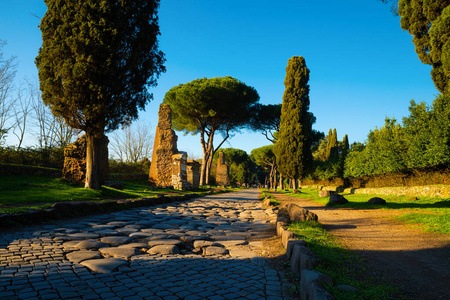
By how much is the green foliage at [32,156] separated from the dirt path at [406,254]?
46.3 feet

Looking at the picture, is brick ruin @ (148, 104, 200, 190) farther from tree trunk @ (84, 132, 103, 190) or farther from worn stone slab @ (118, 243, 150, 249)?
worn stone slab @ (118, 243, 150, 249)

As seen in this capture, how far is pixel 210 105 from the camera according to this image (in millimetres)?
23891

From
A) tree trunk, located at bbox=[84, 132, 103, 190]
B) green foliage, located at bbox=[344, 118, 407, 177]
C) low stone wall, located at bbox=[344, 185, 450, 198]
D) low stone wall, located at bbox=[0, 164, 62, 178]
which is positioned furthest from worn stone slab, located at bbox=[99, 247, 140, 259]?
green foliage, located at bbox=[344, 118, 407, 177]

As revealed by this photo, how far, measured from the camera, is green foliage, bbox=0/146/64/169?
484 inches

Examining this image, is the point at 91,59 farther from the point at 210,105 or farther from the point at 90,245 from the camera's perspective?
the point at 210,105

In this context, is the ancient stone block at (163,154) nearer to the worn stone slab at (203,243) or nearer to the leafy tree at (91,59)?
the leafy tree at (91,59)

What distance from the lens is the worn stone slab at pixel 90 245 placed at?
322 centimetres

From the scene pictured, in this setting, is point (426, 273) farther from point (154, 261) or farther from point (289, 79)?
point (289, 79)

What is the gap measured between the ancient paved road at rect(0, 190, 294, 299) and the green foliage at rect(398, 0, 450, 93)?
6507 mm

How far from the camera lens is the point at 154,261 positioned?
292cm

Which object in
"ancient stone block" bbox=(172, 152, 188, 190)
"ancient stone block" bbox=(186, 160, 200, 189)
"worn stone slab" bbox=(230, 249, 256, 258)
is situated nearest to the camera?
"worn stone slab" bbox=(230, 249, 256, 258)

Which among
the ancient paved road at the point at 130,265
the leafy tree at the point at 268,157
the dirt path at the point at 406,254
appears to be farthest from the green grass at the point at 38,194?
the leafy tree at the point at 268,157

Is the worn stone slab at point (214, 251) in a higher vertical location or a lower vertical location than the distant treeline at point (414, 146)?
lower

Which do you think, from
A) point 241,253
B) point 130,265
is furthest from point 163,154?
point 130,265
